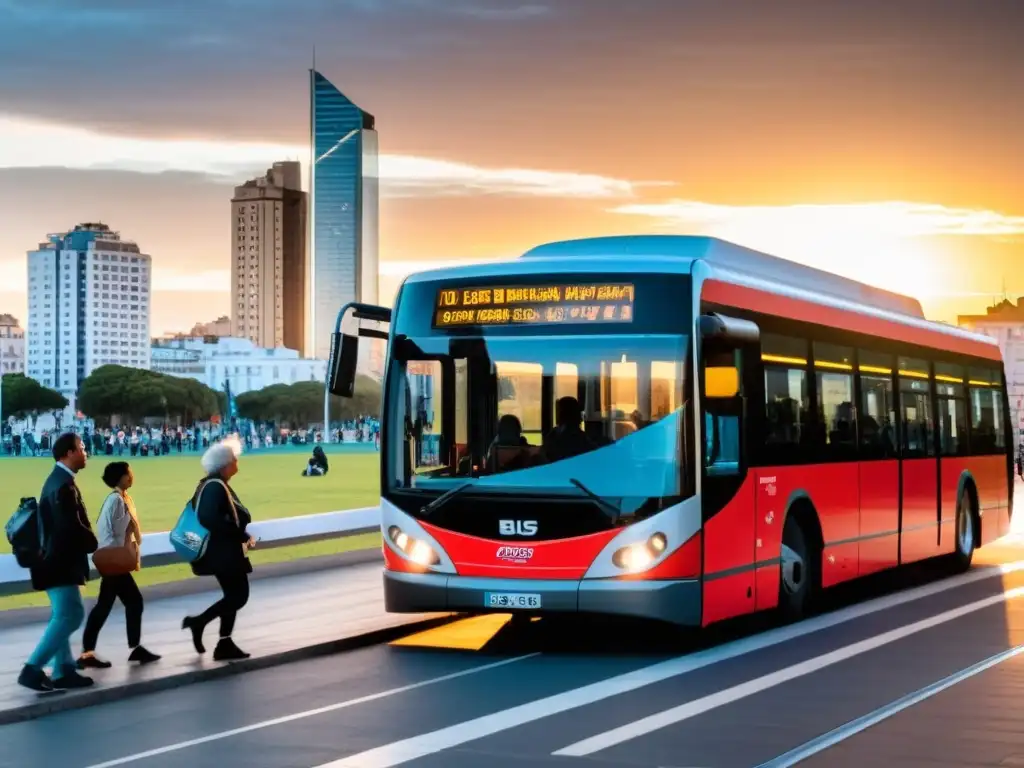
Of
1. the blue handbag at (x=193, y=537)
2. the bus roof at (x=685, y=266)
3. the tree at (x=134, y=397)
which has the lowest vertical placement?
the blue handbag at (x=193, y=537)

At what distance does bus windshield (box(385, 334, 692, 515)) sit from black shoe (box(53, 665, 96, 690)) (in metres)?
3.26

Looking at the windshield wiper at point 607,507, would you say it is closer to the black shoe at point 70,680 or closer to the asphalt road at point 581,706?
the asphalt road at point 581,706

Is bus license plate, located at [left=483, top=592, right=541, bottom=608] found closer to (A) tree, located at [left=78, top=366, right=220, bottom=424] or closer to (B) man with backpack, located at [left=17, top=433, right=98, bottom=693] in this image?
(B) man with backpack, located at [left=17, top=433, right=98, bottom=693]

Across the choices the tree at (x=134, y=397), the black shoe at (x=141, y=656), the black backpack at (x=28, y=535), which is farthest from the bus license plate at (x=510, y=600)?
the tree at (x=134, y=397)

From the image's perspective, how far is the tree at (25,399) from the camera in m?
182

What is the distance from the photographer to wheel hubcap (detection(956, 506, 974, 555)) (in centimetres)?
2238

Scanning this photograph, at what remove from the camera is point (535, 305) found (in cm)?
1392

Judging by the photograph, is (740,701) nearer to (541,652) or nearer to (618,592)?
(618,592)

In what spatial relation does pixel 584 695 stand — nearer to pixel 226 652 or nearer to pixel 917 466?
pixel 226 652

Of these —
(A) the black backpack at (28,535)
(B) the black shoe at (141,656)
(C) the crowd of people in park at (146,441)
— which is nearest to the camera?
(A) the black backpack at (28,535)

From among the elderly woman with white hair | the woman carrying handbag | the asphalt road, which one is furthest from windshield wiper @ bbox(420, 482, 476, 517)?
the woman carrying handbag

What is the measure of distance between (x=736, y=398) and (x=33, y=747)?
611 cm

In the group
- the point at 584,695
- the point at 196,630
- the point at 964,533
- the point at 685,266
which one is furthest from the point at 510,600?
the point at 964,533

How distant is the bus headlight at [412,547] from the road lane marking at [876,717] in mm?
3865
